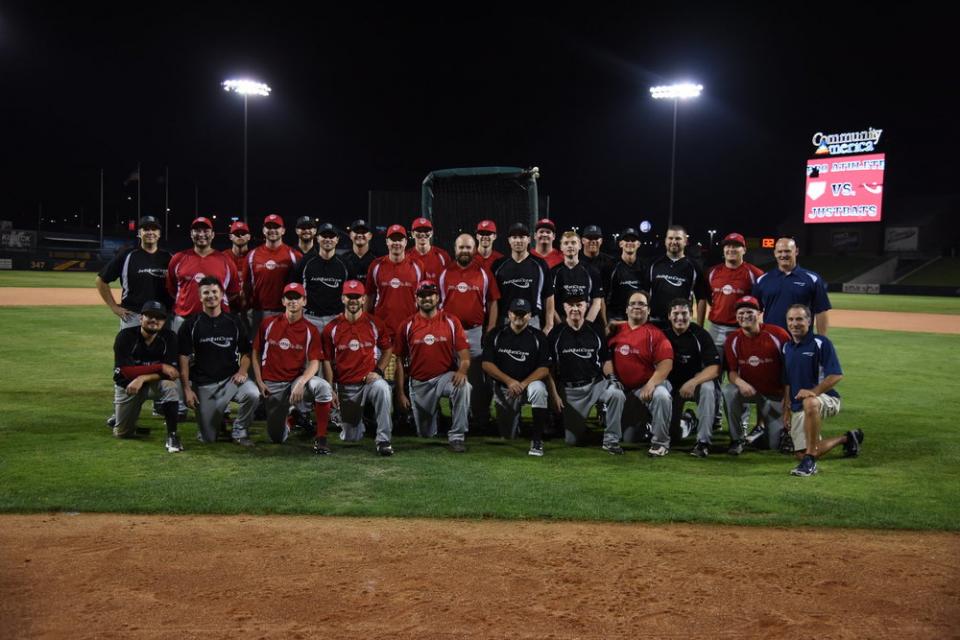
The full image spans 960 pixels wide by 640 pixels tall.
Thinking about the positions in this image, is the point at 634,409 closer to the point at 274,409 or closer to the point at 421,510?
the point at 421,510

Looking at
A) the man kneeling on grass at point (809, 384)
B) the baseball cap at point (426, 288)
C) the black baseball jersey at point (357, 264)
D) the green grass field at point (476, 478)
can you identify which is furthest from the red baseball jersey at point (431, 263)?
the man kneeling on grass at point (809, 384)

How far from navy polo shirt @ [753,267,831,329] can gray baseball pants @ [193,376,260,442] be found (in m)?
5.08

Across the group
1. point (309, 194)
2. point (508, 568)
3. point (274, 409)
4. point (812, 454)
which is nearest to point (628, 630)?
point (508, 568)

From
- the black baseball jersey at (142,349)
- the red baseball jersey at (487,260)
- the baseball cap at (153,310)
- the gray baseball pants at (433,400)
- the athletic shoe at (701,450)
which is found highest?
the red baseball jersey at (487,260)

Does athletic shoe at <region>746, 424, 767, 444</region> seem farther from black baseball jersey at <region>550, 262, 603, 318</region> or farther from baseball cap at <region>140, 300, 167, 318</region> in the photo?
baseball cap at <region>140, 300, 167, 318</region>

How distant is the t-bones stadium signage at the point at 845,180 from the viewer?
148 ft

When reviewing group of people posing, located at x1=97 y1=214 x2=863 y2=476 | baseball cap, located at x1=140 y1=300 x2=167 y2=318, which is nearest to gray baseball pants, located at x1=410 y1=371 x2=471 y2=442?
group of people posing, located at x1=97 y1=214 x2=863 y2=476

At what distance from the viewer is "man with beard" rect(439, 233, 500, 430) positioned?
300 inches

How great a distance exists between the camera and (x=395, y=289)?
7723 millimetres

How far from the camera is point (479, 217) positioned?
9375 millimetres

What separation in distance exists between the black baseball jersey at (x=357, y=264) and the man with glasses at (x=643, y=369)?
266 centimetres

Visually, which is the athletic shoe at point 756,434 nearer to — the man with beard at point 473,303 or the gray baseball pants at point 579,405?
the gray baseball pants at point 579,405

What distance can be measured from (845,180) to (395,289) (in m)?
46.3

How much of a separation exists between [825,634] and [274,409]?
16.6ft
